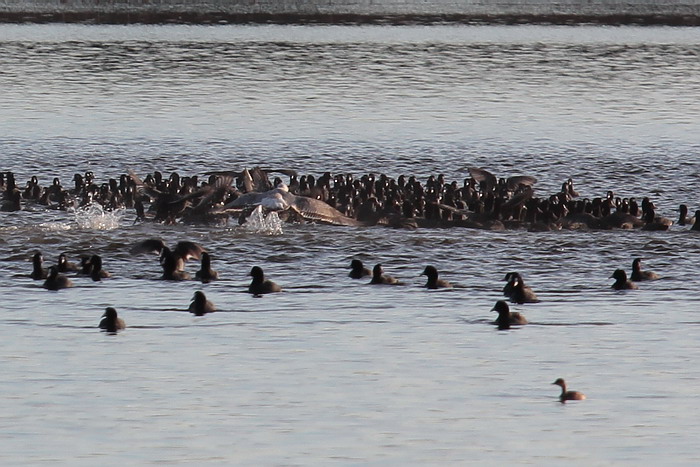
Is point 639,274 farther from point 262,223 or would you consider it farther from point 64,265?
point 64,265

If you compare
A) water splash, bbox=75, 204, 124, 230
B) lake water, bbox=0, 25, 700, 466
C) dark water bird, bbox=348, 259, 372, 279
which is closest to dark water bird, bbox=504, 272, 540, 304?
lake water, bbox=0, 25, 700, 466

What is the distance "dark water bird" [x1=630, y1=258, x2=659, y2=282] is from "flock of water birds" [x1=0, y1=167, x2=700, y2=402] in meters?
0.02

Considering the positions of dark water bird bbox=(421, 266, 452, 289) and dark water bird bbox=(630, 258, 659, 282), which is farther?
dark water bird bbox=(630, 258, 659, 282)

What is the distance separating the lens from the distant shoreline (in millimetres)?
150750

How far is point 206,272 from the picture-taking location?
2631 cm

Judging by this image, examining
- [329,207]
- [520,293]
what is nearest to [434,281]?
[520,293]

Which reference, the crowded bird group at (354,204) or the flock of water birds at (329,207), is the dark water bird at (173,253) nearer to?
the flock of water birds at (329,207)

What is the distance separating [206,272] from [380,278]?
297 centimetres

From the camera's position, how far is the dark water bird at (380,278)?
85.5ft

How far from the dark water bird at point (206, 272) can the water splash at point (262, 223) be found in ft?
14.4

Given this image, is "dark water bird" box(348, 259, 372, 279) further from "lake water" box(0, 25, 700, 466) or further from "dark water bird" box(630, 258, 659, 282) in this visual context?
"dark water bird" box(630, 258, 659, 282)

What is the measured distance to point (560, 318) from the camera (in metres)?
23.5

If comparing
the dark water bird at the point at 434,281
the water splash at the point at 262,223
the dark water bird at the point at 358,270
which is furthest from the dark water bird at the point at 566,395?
the water splash at the point at 262,223

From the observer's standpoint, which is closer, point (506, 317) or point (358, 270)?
point (506, 317)
